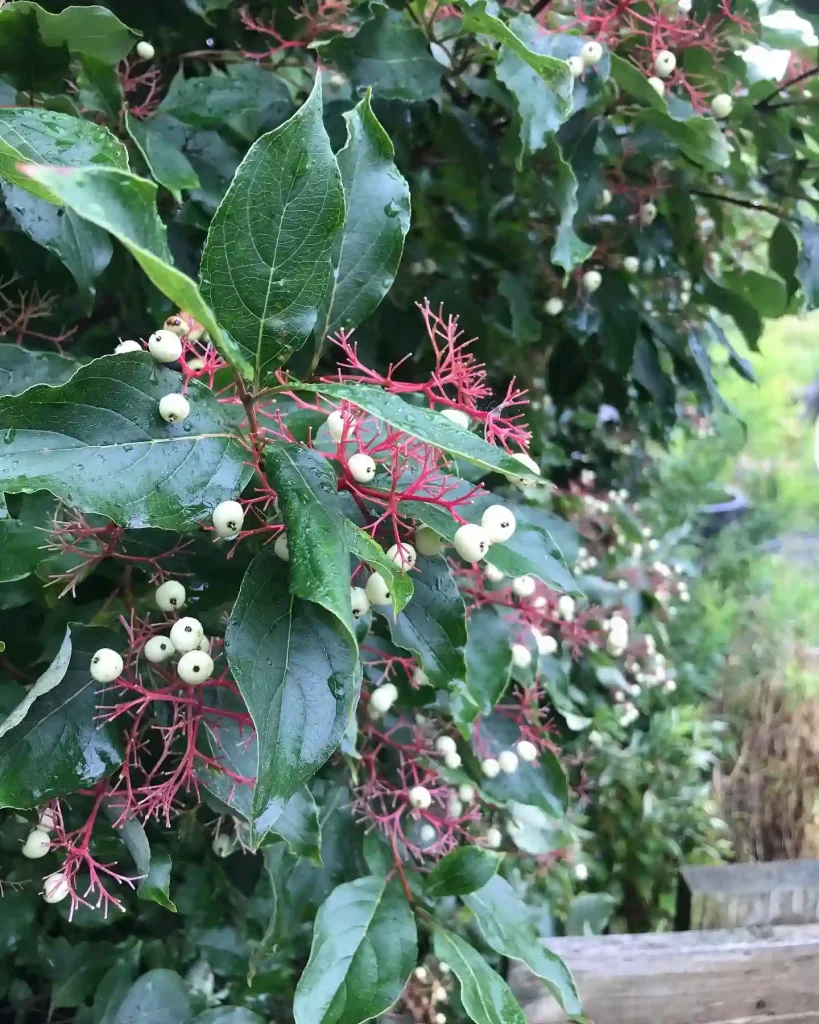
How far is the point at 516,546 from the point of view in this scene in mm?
395

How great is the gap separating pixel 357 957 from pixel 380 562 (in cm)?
33

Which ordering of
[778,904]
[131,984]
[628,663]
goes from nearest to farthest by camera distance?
[131,984], [778,904], [628,663]

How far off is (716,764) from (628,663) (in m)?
0.53

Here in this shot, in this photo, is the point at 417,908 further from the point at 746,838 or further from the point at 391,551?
the point at 746,838

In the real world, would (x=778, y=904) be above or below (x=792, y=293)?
below

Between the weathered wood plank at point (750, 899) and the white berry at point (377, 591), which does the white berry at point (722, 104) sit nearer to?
the white berry at point (377, 591)

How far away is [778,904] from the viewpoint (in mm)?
919

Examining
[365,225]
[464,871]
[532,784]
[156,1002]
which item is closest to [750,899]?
[532,784]

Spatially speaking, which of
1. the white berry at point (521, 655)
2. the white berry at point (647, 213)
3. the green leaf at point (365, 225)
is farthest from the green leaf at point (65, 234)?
the white berry at point (647, 213)

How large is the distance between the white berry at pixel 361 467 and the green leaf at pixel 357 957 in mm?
327

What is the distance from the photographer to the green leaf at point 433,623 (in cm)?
41

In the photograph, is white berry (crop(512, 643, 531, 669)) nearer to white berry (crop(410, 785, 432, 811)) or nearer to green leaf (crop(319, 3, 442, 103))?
white berry (crop(410, 785, 432, 811))

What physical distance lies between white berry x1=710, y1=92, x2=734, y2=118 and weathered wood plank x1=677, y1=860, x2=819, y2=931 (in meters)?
0.93

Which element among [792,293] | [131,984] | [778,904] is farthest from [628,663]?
[131,984]
